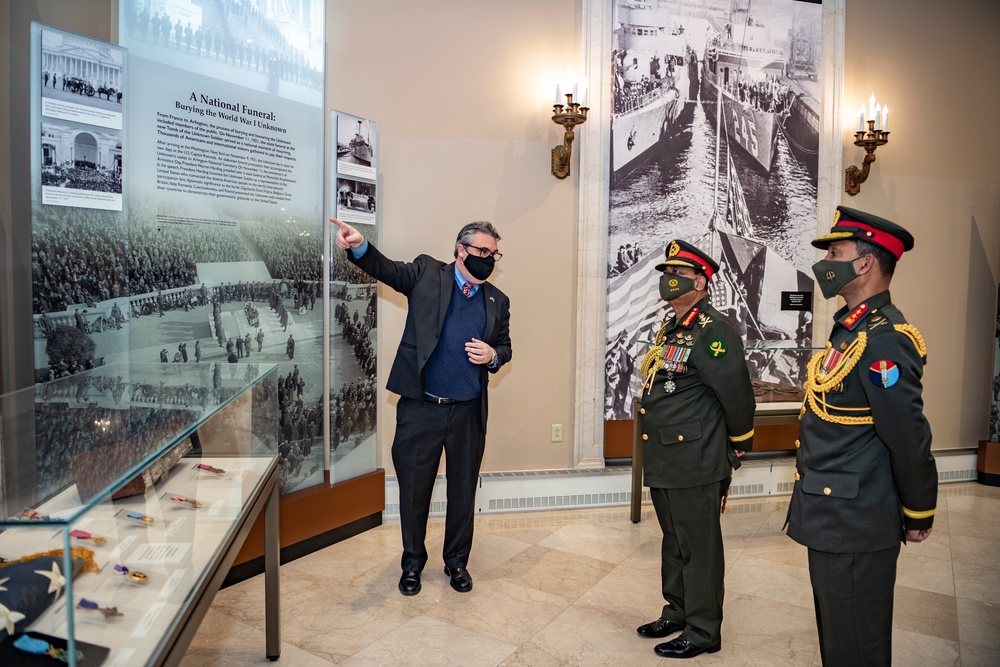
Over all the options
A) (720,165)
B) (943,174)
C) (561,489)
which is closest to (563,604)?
(561,489)

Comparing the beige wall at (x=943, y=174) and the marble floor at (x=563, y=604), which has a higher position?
the beige wall at (x=943, y=174)

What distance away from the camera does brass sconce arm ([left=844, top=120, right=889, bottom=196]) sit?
472 centimetres

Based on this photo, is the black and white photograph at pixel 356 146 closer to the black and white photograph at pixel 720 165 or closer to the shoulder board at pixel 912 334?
the black and white photograph at pixel 720 165

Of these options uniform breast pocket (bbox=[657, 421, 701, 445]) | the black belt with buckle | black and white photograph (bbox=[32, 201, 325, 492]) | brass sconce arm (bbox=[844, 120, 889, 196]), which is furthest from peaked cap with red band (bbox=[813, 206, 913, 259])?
brass sconce arm (bbox=[844, 120, 889, 196])

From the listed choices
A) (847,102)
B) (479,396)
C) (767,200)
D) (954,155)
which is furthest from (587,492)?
(954,155)

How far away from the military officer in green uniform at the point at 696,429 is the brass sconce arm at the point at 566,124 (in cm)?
181

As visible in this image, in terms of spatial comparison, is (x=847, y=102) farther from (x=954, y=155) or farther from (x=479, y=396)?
(x=479, y=396)

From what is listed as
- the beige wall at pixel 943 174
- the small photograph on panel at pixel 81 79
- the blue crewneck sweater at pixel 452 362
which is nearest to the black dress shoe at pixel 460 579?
the blue crewneck sweater at pixel 452 362

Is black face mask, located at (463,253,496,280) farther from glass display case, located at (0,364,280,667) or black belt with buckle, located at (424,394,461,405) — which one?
glass display case, located at (0,364,280,667)

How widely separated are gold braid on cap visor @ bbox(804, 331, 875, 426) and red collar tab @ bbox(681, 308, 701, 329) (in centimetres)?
57

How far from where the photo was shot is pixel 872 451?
6.07 ft

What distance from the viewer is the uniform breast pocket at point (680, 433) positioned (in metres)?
2.47

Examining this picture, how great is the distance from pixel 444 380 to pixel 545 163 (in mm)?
1903

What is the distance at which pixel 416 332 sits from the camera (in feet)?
10.1
